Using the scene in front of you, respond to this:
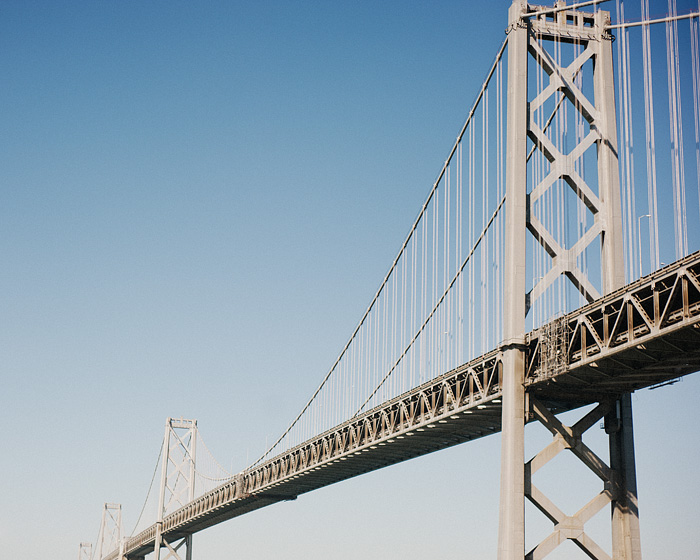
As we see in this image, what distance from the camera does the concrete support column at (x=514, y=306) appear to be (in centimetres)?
2839

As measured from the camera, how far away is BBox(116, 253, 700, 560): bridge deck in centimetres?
2411

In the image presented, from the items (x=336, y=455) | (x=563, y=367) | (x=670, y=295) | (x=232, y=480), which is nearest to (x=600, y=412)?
(x=563, y=367)

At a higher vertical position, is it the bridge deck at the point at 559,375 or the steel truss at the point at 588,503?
the bridge deck at the point at 559,375

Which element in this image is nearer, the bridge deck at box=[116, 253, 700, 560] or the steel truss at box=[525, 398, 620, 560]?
the bridge deck at box=[116, 253, 700, 560]

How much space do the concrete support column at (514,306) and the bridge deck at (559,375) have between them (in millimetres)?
621

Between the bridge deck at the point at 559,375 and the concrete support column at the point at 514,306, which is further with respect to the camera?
the concrete support column at the point at 514,306

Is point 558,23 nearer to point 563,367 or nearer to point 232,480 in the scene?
point 563,367

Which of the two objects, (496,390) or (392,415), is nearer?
(496,390)

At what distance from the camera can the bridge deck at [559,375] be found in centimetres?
2411

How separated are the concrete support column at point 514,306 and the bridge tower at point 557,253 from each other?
1.1 inches

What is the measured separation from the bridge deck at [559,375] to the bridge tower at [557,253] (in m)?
0.82

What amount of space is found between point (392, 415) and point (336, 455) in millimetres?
7675

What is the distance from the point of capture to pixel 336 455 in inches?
1836

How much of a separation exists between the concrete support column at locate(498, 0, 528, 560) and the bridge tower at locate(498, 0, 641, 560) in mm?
29
